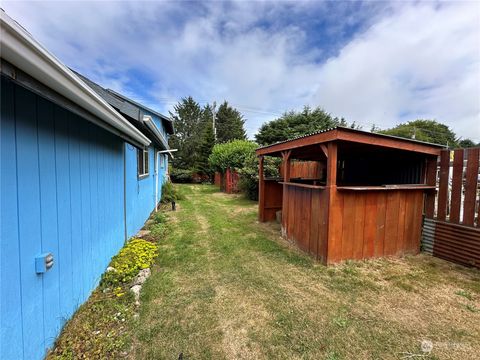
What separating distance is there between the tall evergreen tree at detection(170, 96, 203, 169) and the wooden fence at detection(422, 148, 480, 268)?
23306 mm

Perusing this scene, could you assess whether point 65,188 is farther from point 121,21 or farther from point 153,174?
point 153,174

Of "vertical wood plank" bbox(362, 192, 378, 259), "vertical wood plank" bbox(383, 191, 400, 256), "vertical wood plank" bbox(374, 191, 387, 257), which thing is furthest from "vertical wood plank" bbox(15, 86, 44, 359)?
"vertical wood plank" bbox(383, 191, 400, 256)

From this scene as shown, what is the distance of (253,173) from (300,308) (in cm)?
907

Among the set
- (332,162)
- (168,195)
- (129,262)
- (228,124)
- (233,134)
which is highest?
(228,124)

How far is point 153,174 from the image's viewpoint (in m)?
9.05

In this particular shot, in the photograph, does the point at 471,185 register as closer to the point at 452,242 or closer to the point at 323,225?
the point at 452,242

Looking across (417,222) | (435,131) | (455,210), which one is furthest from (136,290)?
(435,131)

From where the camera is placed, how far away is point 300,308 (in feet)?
9.20

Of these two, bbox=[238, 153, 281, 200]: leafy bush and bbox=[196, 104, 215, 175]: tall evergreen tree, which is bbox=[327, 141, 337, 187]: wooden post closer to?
bbox=[238, 153, 281, 200]: leafy bush

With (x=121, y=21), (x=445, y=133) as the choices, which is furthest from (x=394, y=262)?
(x=445, y=133)

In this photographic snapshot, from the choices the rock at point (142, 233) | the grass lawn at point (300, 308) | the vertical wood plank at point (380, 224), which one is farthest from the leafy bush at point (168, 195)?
the vertical wood plank at point (380, 224)

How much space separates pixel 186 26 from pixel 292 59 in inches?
209

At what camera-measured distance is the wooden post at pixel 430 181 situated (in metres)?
4.70

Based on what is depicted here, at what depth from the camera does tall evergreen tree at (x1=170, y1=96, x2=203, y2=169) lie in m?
27.7
